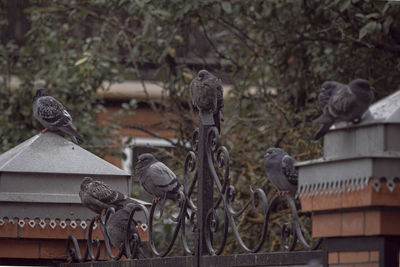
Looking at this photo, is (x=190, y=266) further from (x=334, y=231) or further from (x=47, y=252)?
(x=47, y=252)

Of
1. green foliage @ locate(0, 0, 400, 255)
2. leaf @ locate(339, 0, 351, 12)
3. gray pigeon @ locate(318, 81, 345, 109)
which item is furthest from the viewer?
green foliage @ locate(0, 0, 400, 255)

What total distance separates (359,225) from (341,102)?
1.34 ft

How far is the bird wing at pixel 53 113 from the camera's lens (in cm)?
533

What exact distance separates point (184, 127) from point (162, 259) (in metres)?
5.22

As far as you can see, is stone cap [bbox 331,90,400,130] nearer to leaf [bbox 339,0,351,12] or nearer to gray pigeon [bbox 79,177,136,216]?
gray pigeon [bbox 79,177,136,216]

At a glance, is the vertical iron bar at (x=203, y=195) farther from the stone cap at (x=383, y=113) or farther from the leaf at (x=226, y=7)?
the leaf at (x=226, y=7)

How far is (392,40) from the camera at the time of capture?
8.41m

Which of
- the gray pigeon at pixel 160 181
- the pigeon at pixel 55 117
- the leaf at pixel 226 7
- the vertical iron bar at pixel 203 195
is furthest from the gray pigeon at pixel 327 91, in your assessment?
the leaf at pixel 226 7

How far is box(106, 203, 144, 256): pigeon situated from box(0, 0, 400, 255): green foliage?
327cm

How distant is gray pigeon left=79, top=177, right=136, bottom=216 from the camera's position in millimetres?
4277

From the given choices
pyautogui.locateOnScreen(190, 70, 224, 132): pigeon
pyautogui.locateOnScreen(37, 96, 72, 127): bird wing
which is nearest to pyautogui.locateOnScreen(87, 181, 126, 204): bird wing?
pyautogui.locateOnScreen(190, 70, 224, 132): pigeon

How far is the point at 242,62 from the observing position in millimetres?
9148

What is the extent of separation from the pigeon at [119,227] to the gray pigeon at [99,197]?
7 cm

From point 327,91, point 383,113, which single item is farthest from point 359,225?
point 327,91
